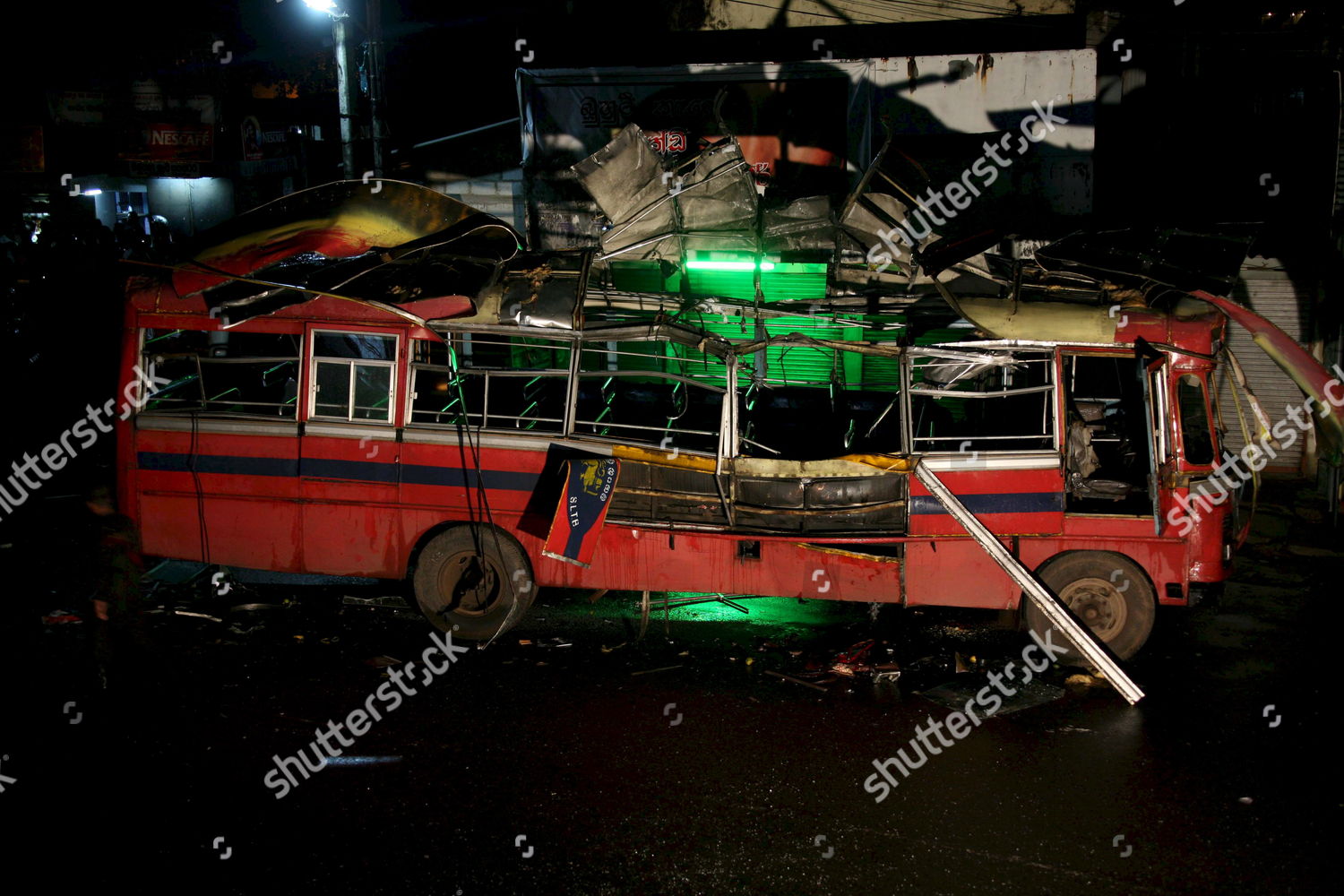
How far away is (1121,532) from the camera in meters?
7.15

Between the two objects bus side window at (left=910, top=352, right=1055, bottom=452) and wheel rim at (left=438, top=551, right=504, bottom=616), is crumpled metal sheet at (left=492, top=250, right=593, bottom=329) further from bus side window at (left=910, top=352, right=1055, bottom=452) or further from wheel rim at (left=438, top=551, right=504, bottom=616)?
bus side window at (left=910, top=352, right=1055, bottom=452)

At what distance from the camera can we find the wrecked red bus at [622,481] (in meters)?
7.14

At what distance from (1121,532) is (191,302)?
301 inches

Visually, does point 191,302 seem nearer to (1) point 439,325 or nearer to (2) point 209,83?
(1) point 439,325

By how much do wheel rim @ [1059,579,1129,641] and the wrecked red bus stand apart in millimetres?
16

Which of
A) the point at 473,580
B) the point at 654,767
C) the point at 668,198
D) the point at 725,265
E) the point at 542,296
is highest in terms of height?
→ the point at 668,198

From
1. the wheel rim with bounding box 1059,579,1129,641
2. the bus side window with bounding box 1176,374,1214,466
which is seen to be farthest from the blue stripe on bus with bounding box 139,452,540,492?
the bus side window with bounding box 1176,374,1214,466

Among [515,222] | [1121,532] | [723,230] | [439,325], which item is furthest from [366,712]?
[515,222]

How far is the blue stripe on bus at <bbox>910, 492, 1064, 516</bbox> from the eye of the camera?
7.18 meters

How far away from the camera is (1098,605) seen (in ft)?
23.8

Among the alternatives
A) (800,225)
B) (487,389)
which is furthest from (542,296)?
(800,225)

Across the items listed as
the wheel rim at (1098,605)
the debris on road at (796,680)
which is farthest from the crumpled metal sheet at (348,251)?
the wheel rim at (1098,605)

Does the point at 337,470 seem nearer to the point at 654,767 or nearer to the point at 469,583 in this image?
the point at 469,583

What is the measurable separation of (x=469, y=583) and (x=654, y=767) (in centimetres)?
258
